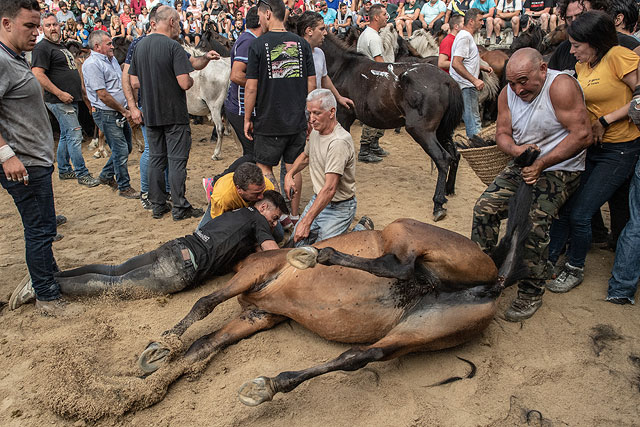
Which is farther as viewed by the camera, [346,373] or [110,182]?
[110,182]

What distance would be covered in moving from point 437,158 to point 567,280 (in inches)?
95.2

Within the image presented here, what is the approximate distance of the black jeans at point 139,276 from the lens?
379cm

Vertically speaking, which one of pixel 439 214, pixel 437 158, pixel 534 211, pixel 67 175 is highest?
pixel 534 211

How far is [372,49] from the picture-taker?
303 inches

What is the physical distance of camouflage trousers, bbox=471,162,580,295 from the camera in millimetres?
3465

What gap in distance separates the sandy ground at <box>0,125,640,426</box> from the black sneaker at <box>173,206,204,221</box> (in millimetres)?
1664

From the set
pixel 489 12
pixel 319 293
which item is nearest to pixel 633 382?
pixel 319 293

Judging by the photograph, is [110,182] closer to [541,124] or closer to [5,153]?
[5,153]

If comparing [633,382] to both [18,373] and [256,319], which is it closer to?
[256,319]

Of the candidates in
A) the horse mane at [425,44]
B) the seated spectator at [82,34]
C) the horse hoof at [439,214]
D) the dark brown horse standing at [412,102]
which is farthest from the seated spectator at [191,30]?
the horse hoof at [439,214]

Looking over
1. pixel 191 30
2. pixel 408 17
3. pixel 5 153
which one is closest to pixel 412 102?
pixel 5 153

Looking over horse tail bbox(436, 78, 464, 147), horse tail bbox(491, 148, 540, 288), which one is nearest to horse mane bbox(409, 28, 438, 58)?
horse tail bbox(436, 78, 464, 147)

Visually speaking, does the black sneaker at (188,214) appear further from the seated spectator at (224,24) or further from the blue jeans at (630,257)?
the seated spectator at (224,24)

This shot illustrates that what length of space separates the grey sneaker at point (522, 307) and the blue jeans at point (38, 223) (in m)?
3.46
